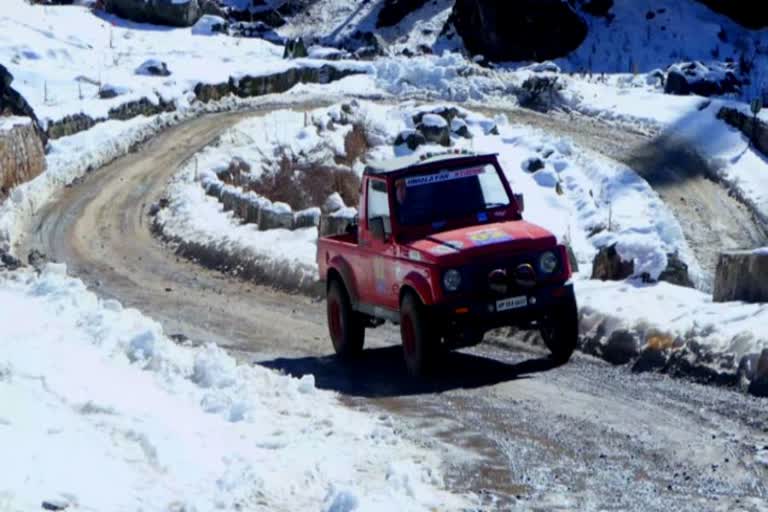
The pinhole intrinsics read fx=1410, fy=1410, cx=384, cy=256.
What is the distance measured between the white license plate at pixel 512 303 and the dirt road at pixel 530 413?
655mm

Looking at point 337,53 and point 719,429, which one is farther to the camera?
point 337,53

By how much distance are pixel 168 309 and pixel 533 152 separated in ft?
60.1

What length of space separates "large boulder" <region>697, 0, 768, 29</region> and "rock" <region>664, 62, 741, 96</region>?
45.2 feet

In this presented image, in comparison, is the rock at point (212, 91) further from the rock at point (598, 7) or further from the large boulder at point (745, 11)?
the large boulder at point (745, 11)

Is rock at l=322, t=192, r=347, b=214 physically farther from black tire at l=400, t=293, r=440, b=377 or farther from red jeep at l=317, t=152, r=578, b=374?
black tire at l=400, t=293, r=440, b=377

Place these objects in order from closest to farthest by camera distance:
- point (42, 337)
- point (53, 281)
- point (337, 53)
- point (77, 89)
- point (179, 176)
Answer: point (42, 337)
point (53, 281)
point (179, 176)
point (77, 89)
point (337, 53)

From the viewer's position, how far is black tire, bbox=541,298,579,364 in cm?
1374

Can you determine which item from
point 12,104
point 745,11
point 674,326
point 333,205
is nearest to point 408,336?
point 674,326

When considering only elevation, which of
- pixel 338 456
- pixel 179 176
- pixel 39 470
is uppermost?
pixel 39 470

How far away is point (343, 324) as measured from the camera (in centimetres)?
1546

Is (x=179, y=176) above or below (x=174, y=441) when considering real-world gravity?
below

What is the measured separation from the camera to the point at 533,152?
118ft

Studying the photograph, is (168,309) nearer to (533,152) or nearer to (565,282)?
(565,282)

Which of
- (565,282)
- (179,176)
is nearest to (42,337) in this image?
(565,282)
